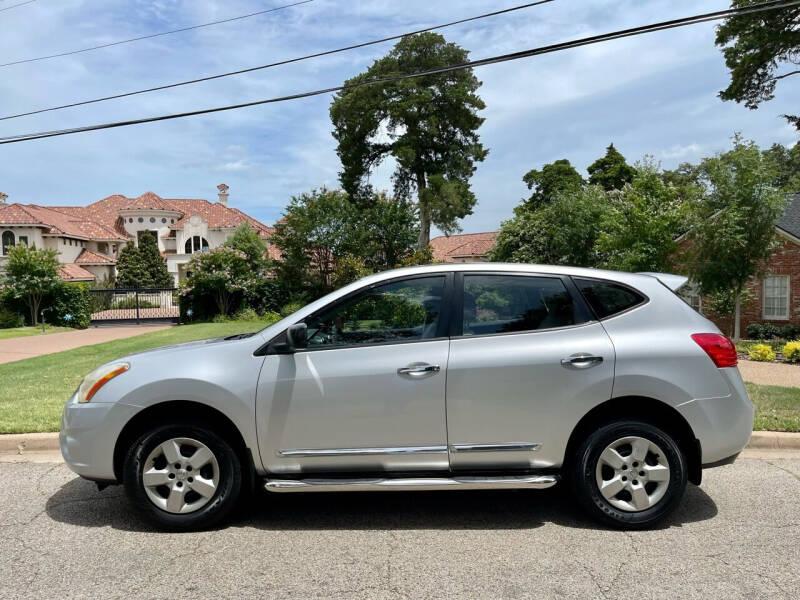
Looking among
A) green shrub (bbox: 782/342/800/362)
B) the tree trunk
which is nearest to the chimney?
the tree trunk

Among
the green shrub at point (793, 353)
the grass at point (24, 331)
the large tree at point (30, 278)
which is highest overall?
the large tree at point (30, 278)

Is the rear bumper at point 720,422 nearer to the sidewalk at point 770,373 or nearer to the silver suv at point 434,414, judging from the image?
the silver suv at point 434,414

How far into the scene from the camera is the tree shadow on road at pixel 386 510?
13.7 feet

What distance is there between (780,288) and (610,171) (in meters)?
28.5

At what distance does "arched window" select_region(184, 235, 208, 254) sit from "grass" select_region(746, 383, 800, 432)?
1966 inches

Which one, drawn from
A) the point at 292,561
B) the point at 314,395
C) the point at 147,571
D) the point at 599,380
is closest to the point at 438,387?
the point at 314,395

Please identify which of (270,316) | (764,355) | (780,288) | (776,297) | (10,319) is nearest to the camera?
(764,355)

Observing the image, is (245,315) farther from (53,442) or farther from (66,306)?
(53,442)

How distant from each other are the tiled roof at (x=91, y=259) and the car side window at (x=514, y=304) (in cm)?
5382

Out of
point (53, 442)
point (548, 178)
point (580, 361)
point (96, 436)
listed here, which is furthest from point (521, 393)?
point (548, 178)

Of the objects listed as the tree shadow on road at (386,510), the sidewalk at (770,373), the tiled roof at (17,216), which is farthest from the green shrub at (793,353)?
the tiled roof at (17,216)

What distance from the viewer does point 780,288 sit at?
23.2 meters

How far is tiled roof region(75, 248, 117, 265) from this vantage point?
167ft

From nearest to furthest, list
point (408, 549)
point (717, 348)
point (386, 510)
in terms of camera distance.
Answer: point (408, 549) < point (717, 348) < point (386, 510)
